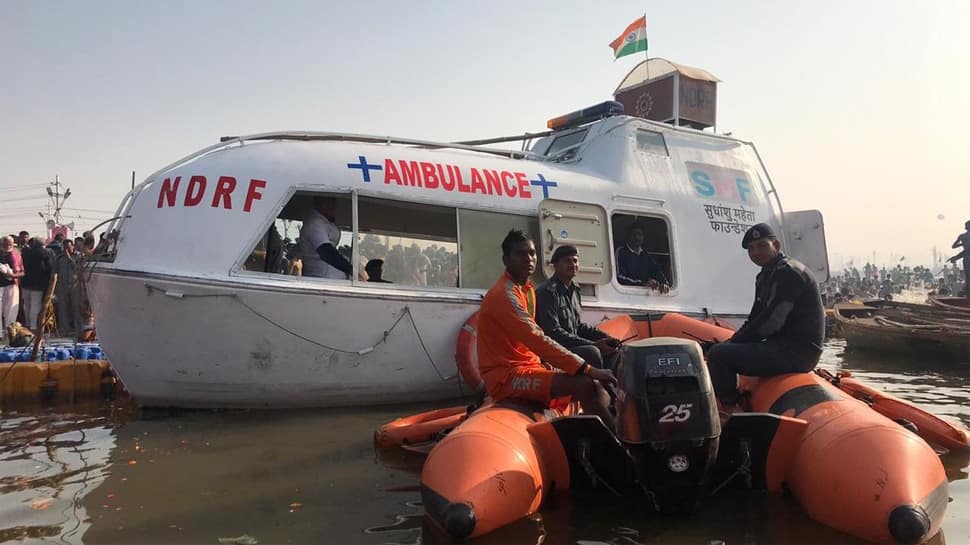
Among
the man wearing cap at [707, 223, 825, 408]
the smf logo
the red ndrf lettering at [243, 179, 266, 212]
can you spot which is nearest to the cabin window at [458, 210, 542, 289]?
the red ndrf lettering at [243, 179, 266, 212]

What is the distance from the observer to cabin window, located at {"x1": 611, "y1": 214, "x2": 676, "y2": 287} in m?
Answer: 7.84

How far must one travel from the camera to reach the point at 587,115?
888 centimetres

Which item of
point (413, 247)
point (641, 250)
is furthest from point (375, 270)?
point (641, 250)

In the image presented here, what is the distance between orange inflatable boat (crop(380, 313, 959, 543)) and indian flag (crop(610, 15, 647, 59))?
8115mm

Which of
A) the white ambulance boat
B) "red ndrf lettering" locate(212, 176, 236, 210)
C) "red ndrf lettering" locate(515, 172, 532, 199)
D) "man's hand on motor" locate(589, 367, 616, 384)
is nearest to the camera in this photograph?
"man's hand on motor" locate(589, 367, 616, 384)

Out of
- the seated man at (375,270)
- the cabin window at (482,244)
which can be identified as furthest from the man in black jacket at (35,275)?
the cabin window at (482,244)

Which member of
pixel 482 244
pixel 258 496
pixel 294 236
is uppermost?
pixel 294 236

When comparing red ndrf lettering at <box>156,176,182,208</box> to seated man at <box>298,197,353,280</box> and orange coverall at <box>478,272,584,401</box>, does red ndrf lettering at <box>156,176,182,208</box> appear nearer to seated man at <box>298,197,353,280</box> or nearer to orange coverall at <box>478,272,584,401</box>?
seated man at <box>298,197,353,280</box>

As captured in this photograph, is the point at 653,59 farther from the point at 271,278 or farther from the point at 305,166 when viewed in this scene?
the point at 271,278

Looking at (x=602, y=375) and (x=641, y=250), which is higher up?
(x=641, y=250)

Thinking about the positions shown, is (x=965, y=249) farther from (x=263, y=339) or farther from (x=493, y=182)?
(x=263, y=339)

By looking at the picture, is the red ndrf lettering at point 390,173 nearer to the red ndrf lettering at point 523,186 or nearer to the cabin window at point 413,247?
the cabin window at point 413,247

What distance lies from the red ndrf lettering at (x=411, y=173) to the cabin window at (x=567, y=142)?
2.47 meters

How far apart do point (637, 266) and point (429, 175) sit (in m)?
2.73
